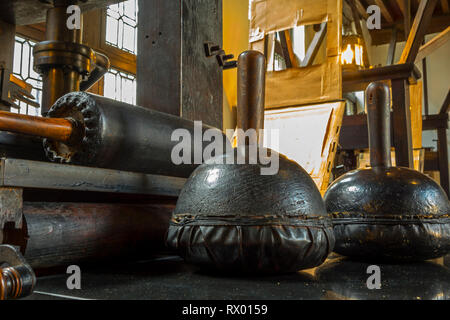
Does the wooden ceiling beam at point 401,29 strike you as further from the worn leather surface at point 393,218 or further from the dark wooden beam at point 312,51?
the worn leather surface at point 393,218

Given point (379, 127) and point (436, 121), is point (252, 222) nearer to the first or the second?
point (379, 127)

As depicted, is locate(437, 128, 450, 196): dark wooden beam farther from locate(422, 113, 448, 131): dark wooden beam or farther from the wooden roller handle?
the wooden roller handle

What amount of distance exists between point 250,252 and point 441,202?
57 centimetres

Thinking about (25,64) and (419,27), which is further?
(25,64)

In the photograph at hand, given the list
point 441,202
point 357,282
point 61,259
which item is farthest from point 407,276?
point 61,259

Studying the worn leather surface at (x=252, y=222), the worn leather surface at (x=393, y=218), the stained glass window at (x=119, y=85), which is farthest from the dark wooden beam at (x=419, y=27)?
the stained glass window at (x=119, y=85)

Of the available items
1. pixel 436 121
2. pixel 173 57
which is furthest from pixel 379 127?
pixel 436 121

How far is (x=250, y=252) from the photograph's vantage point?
0.78m

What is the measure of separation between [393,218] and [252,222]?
1.41 ft

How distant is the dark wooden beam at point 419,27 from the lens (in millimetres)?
2996

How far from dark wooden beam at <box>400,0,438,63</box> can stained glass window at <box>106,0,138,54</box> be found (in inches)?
117

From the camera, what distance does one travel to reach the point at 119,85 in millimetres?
4621

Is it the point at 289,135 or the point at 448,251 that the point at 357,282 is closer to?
the point at 448,251

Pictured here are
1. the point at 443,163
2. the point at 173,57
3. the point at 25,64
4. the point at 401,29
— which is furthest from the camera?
the point at 401,29
